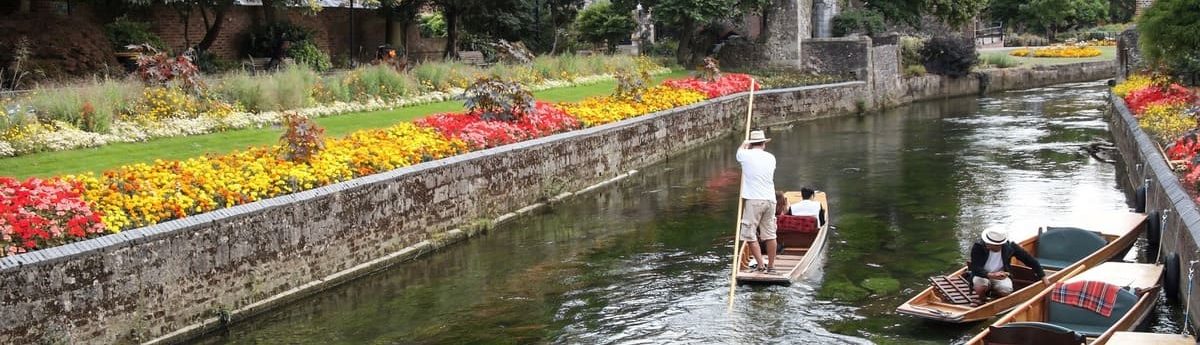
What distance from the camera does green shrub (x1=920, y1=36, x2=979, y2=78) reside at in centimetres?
4153

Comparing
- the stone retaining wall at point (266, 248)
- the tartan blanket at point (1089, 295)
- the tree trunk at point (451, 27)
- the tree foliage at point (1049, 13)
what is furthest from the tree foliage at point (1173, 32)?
the tree foliage at point (1049, 13)

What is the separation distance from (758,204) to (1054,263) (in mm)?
3330

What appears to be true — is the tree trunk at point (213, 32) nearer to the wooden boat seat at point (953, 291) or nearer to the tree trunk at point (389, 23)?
the tree trunk at point (389, 23)

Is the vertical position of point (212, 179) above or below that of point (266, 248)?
above

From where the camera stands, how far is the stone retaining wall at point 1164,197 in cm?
1166

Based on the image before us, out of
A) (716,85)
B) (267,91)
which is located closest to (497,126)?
(267,91)

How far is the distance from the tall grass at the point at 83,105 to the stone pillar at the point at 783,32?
25285mm

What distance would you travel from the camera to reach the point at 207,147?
1708 cm

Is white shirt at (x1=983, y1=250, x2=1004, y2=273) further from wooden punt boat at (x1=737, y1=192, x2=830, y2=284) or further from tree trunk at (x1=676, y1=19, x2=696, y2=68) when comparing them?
tree trunk at (x1=676, y1=19, x2=696, y2=68)

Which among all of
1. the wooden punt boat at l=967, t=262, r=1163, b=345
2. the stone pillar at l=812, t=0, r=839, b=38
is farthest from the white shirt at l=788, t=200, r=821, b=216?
the stone pillar at l=812, t=0, r=839, b=38

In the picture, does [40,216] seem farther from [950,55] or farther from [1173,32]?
[950,55]

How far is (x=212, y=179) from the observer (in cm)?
1323

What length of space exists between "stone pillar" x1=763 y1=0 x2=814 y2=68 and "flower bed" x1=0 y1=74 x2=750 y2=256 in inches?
792

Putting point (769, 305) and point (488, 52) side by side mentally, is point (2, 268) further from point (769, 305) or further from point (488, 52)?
point (488, 52)
